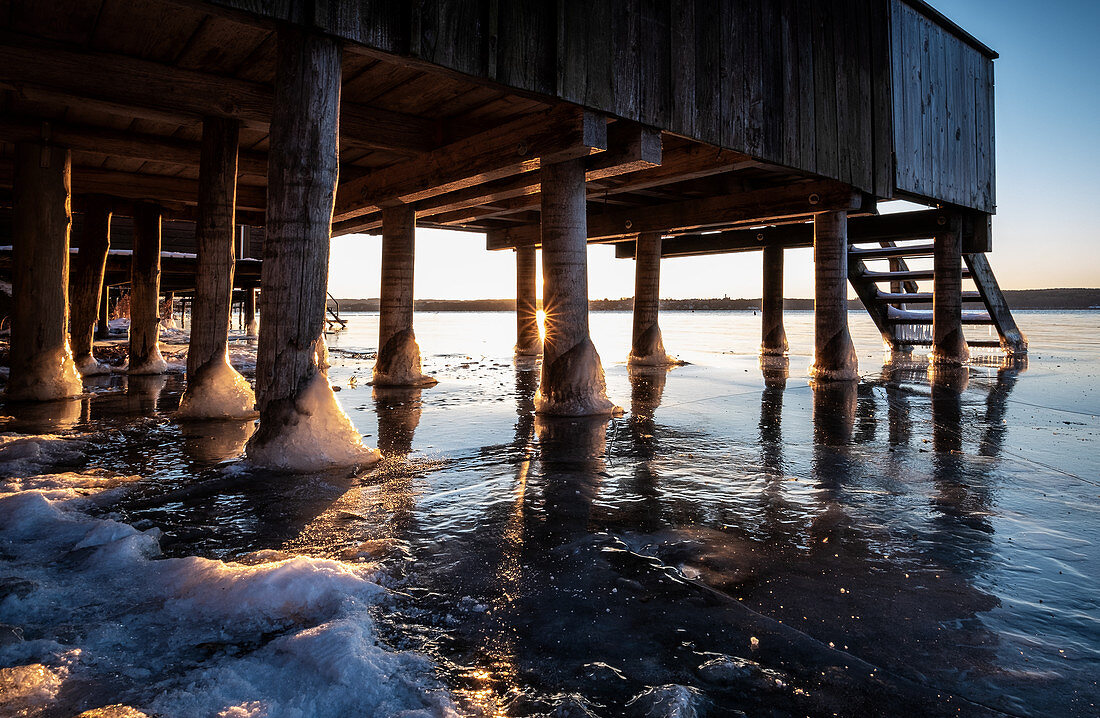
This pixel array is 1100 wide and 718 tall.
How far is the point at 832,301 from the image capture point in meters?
10.6

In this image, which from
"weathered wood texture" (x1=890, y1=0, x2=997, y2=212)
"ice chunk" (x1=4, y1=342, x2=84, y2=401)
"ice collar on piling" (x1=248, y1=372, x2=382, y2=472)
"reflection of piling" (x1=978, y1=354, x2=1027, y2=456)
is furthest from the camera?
"weathered wood texture" (x1=890, y1=0, x2=997, y2=212)

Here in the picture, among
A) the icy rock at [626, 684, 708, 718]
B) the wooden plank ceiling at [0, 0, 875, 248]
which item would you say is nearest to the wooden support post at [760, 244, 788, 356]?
the wooden plank ceiling at [0, 0, 875, 248]

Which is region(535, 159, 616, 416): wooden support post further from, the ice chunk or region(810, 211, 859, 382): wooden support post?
the ice chunk

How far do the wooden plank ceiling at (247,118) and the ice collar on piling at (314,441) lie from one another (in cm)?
281

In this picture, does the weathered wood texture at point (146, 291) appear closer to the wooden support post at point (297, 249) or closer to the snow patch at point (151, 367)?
the snow patch at point (151, 367)

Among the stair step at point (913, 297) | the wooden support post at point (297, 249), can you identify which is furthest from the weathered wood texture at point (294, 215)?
the stair step at point (913, 297)

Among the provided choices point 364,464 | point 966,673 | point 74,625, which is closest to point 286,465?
point 364,464

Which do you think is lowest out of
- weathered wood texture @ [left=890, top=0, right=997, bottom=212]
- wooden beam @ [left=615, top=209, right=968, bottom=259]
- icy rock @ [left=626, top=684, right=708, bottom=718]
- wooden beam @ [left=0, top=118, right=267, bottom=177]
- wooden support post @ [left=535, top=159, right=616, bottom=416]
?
icy rock @ [left=626, top=684, right=708, bottom=718]

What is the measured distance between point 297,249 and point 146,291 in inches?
314

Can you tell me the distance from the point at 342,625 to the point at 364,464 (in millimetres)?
2751

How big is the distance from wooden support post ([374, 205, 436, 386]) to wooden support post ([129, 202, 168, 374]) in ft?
13.6

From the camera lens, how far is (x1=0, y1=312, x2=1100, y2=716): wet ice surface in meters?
1.84

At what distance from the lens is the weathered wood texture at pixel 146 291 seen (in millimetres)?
10672

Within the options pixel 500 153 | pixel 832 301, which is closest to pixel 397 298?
pixel 500 153
